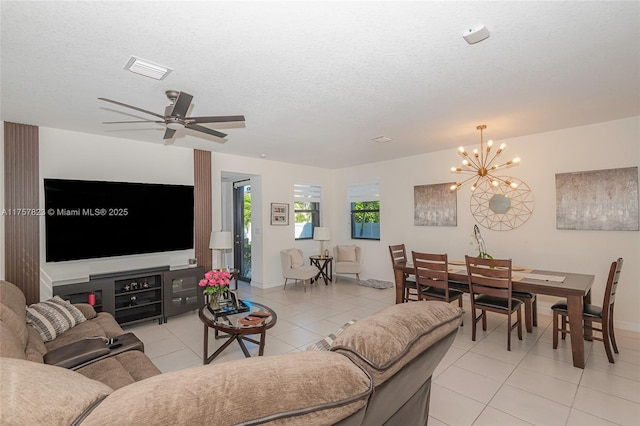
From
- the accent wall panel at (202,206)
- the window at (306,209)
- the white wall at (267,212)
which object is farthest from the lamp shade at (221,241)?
the window at (306,209)

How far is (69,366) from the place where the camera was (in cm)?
191

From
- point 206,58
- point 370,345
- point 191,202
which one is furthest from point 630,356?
point 191,202

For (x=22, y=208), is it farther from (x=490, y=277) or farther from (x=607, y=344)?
(x=607, y=344)

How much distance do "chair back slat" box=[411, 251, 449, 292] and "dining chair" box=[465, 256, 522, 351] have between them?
1.07ft

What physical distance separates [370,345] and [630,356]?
3.72 m

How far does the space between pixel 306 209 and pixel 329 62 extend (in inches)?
197

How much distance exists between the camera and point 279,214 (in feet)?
21.4

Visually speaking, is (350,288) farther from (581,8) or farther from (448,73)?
(581,8)

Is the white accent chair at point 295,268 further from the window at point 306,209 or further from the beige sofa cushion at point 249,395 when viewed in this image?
the beige sofa cushion at point 249,395

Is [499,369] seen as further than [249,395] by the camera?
Yes

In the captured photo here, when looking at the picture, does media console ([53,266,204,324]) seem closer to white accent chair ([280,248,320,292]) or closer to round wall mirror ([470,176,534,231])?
white accent chair ([280,248,320,292])

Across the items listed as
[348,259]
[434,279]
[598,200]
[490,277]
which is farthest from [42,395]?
[348,259]

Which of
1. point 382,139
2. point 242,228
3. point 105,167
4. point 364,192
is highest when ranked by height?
point 382,139

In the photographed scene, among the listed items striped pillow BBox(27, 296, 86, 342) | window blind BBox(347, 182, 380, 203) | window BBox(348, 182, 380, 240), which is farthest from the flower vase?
window blind BBox(347, 182, 380, 203)
